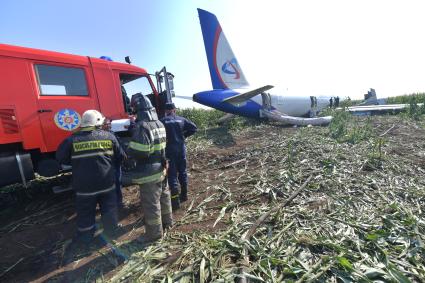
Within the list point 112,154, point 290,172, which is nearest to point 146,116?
point 112,154

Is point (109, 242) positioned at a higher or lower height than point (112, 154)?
lower

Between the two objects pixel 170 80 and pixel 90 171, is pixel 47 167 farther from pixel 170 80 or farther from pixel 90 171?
pixel 170 80

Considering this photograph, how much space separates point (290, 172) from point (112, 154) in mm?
3858

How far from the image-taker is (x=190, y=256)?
334 cm

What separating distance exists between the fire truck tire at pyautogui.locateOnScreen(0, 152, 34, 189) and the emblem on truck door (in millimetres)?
855

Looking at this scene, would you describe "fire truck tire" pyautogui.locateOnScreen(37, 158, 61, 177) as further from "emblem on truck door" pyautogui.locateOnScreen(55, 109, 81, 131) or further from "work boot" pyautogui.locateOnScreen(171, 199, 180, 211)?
"work boot" pyautogui.locateOnScreen(171, 199, 180, 211)

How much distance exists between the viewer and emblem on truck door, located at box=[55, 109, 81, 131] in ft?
18.0

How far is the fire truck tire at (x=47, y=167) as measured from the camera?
5.32 metres

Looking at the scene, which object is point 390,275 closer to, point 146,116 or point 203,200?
point 203,200

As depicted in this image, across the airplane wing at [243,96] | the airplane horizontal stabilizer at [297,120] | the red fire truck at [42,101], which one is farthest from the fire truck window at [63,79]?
the airplane horizontal stabilizer at [297,120]

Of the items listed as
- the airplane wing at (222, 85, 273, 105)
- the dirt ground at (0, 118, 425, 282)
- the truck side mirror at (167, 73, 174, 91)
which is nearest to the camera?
the dirt ground at (0, 118, 425, 282)

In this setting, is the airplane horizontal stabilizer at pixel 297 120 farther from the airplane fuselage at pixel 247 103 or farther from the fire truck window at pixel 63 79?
the fire truck window at pixel 63 79

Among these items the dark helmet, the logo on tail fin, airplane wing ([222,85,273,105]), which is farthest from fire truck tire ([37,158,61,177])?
the logo on tail fin

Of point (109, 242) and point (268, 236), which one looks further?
point (109, 242)
